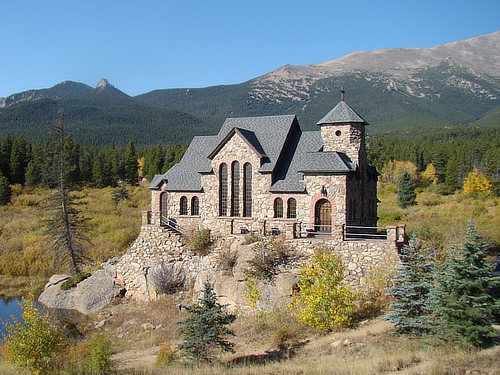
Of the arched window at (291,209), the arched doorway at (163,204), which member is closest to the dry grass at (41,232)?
the arched doorway at (163,204)

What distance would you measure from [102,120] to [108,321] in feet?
518

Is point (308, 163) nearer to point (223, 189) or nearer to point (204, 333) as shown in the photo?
point (223, 189)

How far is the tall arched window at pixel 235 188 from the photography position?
34.8 metres

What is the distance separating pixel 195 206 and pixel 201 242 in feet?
17.0

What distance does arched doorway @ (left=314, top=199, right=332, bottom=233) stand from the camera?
1216 inches

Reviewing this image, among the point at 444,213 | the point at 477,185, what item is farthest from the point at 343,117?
the point at 477,185

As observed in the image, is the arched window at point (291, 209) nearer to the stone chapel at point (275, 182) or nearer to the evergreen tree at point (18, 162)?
the stone chapel at point (275, 182)

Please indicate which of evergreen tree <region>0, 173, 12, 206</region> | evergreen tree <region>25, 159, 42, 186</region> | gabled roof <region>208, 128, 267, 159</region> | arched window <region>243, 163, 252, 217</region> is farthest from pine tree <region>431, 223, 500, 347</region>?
evergreen tree <region>25, 159, 42, 186</region>

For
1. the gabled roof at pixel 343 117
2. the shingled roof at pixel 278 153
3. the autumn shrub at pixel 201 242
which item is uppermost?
the gabled roof at pixel 343 117

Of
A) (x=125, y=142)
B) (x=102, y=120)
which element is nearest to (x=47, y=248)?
(x=125, y=142)

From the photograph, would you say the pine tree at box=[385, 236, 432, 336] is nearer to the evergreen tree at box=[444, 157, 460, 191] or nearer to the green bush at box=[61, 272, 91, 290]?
the green bush at box=[61, 272, 91, 290]

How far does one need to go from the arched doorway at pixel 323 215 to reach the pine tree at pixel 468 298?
36.8ft

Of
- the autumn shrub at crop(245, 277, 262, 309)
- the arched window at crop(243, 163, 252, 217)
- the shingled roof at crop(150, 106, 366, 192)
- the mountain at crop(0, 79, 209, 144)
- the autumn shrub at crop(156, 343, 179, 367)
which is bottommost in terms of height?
the autumn shrub at crop(156, 343, 179, 367)

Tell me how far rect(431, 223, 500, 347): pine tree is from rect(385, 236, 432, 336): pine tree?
121 cm
